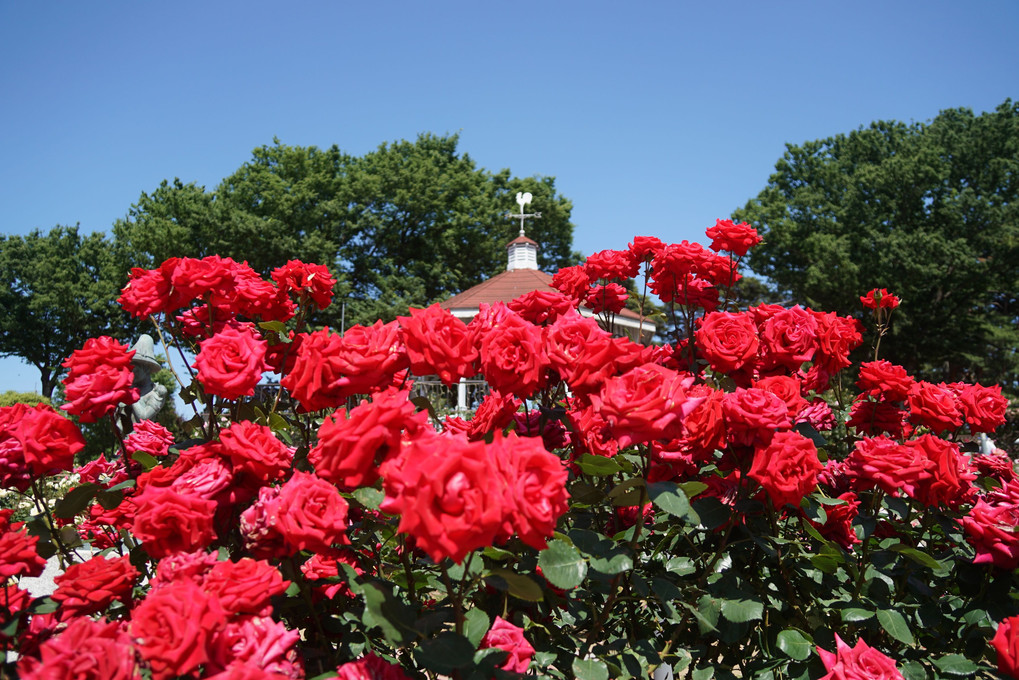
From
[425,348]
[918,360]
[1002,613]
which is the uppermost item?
[918,360]

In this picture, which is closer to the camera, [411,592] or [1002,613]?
[411,592]

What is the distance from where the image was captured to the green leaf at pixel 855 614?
1.99m

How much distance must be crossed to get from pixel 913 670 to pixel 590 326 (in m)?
1.55

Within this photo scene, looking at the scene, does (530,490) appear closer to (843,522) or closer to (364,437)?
(364,437)

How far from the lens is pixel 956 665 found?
1.99 metres

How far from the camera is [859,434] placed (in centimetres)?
305

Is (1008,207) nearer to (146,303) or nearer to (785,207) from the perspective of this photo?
(785,207)

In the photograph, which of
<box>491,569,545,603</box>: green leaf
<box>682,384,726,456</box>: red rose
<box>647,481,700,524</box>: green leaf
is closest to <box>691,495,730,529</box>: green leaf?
<box>682,384,726,456</box>: red rose

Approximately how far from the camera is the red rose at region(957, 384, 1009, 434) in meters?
2.68

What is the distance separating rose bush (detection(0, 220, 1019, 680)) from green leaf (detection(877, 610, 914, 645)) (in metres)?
0.01

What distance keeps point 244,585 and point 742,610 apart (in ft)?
4.33

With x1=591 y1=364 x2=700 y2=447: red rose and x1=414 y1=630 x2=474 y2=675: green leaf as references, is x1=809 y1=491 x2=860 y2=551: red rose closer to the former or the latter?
x1=591 y1=364 x2=700 y2=447: red rose

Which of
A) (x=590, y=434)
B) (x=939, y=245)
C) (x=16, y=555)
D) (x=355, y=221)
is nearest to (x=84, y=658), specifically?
(x=16, y=555)

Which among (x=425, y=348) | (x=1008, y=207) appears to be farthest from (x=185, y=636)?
(x=1008, y=207)
